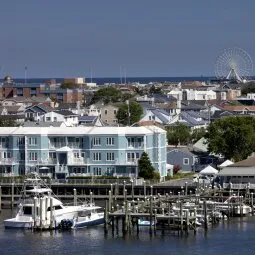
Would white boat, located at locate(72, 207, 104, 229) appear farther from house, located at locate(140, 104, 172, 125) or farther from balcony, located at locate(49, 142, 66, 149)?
house, located at locate(140, 104, 172, 125)

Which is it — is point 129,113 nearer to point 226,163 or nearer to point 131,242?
point 226,163

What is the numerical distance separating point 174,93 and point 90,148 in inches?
3274

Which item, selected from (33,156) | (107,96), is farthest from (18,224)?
(107,96)

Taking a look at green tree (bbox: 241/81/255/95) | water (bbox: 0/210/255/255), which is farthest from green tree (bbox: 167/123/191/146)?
green tree (bbox: 241/81/255/95)

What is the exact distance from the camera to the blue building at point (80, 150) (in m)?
83.2

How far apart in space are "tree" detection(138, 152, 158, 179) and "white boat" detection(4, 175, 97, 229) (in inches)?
593

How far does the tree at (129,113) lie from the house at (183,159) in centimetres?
2518

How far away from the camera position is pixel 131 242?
197ft

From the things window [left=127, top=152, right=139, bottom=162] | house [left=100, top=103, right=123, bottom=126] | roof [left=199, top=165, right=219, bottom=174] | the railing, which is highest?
house [left=100, top=103, right=123, bottom=126]

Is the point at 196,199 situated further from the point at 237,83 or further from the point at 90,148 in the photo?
the point at 237,83

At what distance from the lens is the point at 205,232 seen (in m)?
62.2

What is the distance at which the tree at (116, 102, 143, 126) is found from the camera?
116312mm

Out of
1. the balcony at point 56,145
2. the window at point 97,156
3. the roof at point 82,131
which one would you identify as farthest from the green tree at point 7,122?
the window at point 97,156

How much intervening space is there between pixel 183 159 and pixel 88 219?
82.1ft
